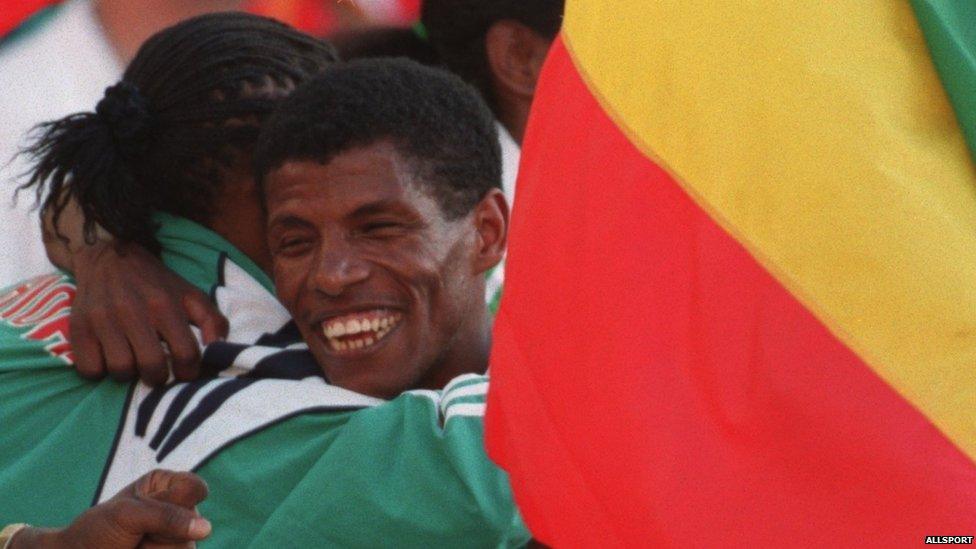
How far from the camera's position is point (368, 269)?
248 cm

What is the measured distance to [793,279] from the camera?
1.80m

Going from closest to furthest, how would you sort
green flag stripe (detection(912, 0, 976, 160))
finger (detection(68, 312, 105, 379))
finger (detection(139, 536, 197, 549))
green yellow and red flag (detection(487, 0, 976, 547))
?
green yellow and red flag (detection(487, 0, 976, 547))
green flag stripe (detection(912, 0, 976, 160))
finger (detection(139, 536, 197, 549))
finger (detection(68, 312, 105, 379))

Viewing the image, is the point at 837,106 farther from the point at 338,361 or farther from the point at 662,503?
the point at 338,361

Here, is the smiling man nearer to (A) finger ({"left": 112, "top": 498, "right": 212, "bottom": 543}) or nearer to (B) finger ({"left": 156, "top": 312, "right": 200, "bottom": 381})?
(B) finger ({"left": 156, "top": 312, "right": 200, "bottom": 381})

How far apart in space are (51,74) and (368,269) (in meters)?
2.13

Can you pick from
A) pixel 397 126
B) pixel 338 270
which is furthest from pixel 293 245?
pixel 397 126

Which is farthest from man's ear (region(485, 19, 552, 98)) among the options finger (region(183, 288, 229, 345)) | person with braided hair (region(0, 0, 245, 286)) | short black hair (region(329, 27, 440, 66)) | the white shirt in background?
finger (region(183, 288, 229, 345))

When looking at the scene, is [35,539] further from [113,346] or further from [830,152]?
[830,152]

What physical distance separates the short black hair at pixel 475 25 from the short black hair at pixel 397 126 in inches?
46.4

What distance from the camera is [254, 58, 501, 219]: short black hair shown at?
252 centimetres

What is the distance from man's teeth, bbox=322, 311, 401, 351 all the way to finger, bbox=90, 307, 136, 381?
30cm

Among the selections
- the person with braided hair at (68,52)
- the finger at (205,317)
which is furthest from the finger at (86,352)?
the person with braided hair at (68,52)

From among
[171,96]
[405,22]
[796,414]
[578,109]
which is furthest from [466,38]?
[796,414]

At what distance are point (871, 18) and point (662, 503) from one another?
572mm
